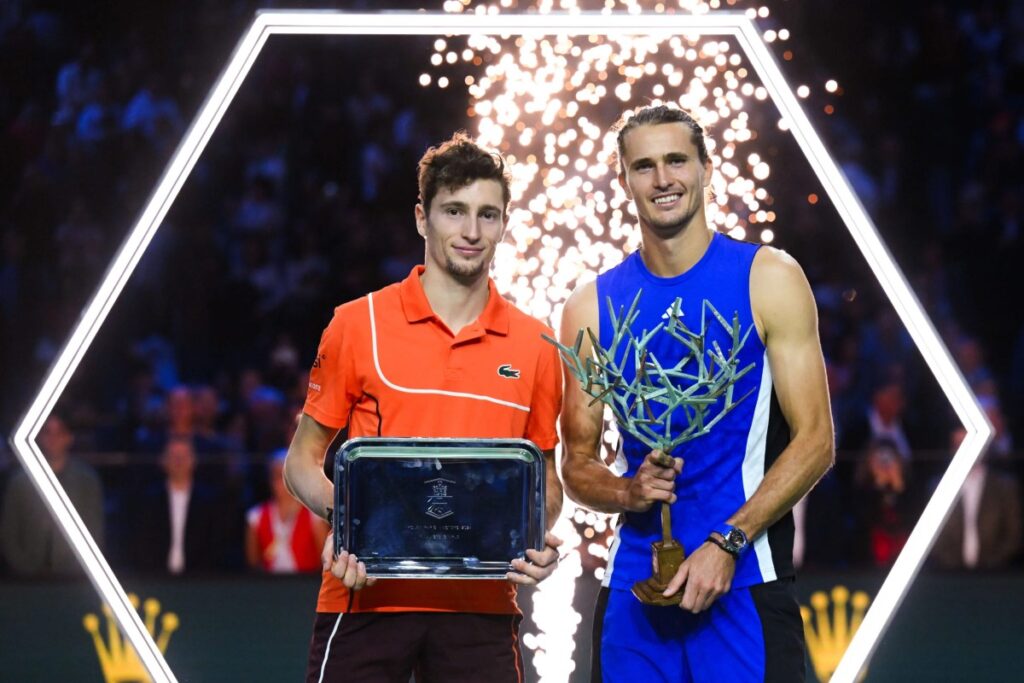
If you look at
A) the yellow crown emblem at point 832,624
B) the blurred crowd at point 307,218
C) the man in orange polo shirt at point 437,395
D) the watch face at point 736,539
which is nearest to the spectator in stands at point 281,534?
the blurred crowd at point 307,218

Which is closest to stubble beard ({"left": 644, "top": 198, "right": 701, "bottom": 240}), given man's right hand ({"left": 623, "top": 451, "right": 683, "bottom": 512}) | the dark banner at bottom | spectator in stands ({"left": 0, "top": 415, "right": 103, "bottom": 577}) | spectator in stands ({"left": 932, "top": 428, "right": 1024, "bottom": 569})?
man's right hand ({"left": 623, "top": 451, "right": 683, "bottom": 512})

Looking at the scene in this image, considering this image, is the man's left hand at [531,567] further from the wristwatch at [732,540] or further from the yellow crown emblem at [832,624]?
the yellow crown emblem at [832,624]

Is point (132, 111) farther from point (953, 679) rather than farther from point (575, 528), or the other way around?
point (953, 679)

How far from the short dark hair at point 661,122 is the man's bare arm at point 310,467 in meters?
0.89

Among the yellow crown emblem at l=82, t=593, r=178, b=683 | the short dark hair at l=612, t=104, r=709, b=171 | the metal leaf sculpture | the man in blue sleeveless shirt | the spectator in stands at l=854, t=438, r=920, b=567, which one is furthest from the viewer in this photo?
the spectator in stands at l=854, t=438, r=920, b=567

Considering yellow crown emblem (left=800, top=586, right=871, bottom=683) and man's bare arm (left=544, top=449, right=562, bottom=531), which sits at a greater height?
man's bare arm (left=544, top=449, right=562, bottom=531)

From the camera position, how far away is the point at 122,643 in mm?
5492

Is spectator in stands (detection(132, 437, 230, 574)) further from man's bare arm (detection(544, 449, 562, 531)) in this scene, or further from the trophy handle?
the trophy handle

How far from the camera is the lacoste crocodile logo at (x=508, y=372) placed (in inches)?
129

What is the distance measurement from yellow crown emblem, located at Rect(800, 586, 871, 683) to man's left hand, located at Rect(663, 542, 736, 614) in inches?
116

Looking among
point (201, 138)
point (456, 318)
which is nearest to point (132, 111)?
point (201, 138)

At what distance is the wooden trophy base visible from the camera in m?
2.86

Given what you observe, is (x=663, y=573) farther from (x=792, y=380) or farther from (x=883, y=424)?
(x=883, y=424)

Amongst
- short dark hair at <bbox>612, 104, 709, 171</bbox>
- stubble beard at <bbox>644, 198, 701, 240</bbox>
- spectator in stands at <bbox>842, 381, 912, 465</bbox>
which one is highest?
short dark hair at <bbox>612, 104, 709, 171</bbox>
